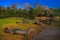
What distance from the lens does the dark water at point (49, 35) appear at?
2760 millimetres

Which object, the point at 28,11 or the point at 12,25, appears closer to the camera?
the point at 12,25

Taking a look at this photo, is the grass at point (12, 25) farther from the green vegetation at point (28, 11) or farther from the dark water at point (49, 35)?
the dark water at point (49, 35)

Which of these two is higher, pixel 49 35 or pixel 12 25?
pixel 12 25

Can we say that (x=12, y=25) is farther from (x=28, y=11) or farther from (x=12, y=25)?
(x=28, y=11)

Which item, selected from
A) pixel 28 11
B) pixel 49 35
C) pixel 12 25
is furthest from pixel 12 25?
pixel 49 35

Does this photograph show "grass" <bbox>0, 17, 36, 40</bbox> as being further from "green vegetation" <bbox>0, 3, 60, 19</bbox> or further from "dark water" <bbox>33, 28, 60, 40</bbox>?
"dark water" <bbox>33, 28, 60, 40</bbox>

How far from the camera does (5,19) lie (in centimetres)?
278

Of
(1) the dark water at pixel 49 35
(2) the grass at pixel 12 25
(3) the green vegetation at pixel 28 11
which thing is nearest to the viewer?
(2) the grass at pixel 12 25

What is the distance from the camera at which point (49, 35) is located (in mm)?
2842

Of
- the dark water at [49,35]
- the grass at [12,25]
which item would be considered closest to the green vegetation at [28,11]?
the grass at [12,25]

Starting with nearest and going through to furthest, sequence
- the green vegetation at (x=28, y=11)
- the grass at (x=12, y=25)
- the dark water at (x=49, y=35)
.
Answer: the grass at (x=12, y=25) → the dark water at (x=49, y=35) → the green vegetation at (x=28, y=11)

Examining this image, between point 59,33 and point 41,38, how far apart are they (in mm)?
434

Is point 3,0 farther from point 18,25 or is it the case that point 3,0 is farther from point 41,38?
point 41,38

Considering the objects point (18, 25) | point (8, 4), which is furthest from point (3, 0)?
point (18, 25)
